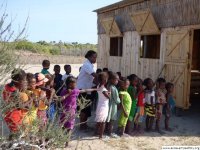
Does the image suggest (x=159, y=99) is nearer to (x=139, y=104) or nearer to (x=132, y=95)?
(x=139, y=104)

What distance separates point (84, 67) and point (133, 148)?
2.06 metres

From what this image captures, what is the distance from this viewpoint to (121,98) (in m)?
7.24

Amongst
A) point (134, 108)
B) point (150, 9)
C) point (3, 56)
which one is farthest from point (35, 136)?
point (150, 9)

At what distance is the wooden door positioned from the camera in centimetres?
945

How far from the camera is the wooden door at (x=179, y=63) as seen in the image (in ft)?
31.0

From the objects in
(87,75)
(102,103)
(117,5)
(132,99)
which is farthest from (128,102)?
(117,5)

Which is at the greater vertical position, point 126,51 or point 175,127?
point 126,51

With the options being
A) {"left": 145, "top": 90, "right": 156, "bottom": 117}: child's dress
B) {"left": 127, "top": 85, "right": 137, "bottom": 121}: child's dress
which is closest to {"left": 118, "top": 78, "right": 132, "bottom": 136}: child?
{"left": 127, "top": 85, "right": 137, "bottom": 121}: child's dress

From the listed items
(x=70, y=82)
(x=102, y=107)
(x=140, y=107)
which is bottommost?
(x=140, y=107)

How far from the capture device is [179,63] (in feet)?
32.0

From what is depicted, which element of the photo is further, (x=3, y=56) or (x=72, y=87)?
(x=72, y=87)

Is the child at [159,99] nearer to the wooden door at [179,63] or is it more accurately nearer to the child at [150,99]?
the child at [150,99]

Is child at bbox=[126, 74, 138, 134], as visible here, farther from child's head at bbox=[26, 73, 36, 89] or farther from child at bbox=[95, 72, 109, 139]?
child's head at bbox=[26, 73, 36, 89]

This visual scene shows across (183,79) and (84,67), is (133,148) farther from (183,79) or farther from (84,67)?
(183,79)
